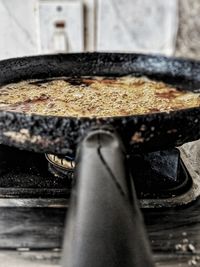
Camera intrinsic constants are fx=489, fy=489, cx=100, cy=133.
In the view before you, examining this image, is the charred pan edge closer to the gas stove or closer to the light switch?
the gas stove

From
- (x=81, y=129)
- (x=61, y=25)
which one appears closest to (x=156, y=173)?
(x=81, y=129)

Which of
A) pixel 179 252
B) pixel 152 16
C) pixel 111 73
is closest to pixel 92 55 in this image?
pixel 111 73

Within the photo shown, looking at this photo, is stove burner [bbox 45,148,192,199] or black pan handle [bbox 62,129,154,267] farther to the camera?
stove burner [bbox 45,148,192,199]

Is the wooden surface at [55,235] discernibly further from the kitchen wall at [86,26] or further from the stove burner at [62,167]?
the kitchen wall at [86,26]

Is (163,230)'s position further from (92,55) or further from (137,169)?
(92,55)

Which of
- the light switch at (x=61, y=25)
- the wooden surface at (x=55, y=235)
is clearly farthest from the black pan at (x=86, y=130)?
the light switch at (x=61, y=25)

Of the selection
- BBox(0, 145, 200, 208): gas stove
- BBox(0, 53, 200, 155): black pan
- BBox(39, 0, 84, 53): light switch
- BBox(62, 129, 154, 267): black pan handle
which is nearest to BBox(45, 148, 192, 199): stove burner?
BBox(0, 145, 200, 208): gas stove
